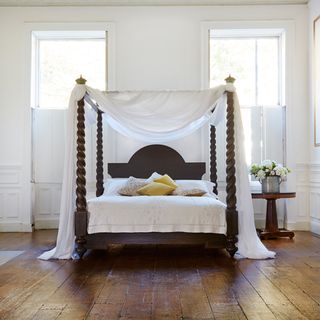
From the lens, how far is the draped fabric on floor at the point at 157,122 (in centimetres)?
455

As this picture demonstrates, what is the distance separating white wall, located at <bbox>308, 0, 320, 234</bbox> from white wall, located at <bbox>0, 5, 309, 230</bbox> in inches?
4.9

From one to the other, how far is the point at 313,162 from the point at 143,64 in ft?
9.66

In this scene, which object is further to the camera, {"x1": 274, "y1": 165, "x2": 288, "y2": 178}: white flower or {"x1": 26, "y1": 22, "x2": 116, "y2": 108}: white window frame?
{"x1": 26, "y1": 22, "x2": 116, "y2": 108}: white window frame

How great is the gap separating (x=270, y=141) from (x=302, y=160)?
21.9 inches

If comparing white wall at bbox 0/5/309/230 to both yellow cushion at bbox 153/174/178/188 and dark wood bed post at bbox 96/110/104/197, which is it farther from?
yellow cushion at bbox 153/174/178/188

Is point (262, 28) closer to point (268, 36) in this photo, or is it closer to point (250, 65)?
point (268, 36)

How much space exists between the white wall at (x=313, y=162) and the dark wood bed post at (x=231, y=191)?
7.06 ft

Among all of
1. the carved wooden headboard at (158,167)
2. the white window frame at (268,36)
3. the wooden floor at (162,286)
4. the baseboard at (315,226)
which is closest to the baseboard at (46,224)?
the carved wooden headboard at (158,167)

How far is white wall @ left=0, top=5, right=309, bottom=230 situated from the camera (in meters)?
6.54

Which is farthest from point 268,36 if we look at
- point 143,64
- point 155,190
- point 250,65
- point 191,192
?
point 155,190

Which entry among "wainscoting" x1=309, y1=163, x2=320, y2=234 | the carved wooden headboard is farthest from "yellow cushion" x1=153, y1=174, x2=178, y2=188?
"wainscoting" x1=309, y1=163, x2=320, y2=234

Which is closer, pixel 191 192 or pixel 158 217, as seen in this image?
pixel 158 217

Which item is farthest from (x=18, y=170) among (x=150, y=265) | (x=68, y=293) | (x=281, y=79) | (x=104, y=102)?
(x=281, y=79)

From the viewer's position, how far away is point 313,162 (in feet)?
20.7
